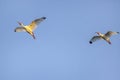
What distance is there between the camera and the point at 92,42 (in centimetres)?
5103

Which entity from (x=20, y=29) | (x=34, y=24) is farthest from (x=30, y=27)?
(x=20, y=29)

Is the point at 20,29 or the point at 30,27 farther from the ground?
the point at 20,29

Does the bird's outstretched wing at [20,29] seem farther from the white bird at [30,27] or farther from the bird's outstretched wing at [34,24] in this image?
the bird's outstretched wing at [34,24]

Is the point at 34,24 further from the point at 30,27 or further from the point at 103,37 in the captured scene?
the point at 103,37

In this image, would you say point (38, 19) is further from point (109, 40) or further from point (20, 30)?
point (109, 40)

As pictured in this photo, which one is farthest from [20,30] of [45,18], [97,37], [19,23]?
[97,37]

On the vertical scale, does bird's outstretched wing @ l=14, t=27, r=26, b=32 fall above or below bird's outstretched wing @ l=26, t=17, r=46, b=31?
above

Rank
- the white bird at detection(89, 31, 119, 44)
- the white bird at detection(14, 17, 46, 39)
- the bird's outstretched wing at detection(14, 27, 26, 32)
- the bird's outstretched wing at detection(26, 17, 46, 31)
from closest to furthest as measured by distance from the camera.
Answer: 1. the bird's outstretched wing at detection(26, 17, 46, 31)
2. the white bird at detection(14, 17, 46, 39)
3. the bird's outstretched wing at detection(14, 27, 26, 32)
4. the white bird at detection(89, 31, 119, 44)

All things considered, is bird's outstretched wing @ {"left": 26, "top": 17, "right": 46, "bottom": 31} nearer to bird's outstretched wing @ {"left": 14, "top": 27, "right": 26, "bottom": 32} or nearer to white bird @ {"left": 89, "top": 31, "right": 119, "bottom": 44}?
bird's outstretched wing @ {"left": 14, "top": 27, "right": 26, "bottom": 32}

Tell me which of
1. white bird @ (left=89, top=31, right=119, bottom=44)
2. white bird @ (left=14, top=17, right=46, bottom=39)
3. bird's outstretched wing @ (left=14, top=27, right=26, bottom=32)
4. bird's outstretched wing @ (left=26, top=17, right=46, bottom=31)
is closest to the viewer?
bird's outstretched wing @ (left=26, top=17, right=46, bottom=31)

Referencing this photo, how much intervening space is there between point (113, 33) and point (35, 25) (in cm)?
765

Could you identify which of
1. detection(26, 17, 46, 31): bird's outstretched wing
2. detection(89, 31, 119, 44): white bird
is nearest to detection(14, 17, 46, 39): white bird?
detection(26, 17, 46, 31): bird's outstretched wing

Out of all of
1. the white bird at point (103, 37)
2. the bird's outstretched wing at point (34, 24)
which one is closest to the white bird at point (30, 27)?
the bird's outstretched wing at point (34, 24)

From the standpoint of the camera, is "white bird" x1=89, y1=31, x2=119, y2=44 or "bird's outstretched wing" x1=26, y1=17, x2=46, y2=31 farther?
"white bird" x1=89, y1=31, x2=119, y2=44
